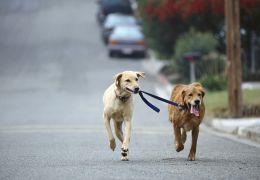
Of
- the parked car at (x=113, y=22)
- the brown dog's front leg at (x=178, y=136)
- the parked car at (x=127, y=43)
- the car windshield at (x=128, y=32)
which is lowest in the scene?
the brown dog's front leg at (x=178, y=136)

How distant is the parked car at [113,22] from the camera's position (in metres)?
51.8

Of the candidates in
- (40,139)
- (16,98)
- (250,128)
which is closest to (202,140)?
(250,128)

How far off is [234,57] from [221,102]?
3245 mm

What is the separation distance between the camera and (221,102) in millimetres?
27125

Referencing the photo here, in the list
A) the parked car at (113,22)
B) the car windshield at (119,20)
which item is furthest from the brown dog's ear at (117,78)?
the car windshield at (119,20)

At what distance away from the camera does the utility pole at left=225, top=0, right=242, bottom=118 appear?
78.3ft

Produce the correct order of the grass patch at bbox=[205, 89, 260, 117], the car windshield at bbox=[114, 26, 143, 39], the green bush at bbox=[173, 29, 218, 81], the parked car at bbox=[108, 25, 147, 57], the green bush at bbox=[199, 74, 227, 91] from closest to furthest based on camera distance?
the grass patch at bbox=[205, 89, 260, 117] → the green bush at bbox=[199, 74, 227, 91] → the green bush at bbox=[173, 29, 218, 81] → the parked car at bbox=[108, 25, 147, 57] → the car windshield at bbox=[114, 26, 143, 39]

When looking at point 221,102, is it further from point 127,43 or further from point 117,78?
point 127,43

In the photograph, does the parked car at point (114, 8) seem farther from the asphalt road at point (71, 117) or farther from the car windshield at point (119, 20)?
the car windshield at point (119, 20)

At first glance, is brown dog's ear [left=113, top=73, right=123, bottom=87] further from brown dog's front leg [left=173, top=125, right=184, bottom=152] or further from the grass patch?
the grass patch

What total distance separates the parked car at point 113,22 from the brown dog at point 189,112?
37323 millimetres

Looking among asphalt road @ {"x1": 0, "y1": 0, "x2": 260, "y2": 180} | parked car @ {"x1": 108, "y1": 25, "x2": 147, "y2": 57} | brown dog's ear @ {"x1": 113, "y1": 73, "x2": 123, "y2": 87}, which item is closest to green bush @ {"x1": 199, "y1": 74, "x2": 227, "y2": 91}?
asphalt road @ {"x1": 0, "y1": 0, "x2": 260, "y2": 180}

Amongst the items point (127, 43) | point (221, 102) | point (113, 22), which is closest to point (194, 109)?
point (221, 102)

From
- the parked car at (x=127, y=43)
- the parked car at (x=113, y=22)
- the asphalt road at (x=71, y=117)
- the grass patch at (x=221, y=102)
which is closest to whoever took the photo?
the asphalt road at (x=71, y=117)
